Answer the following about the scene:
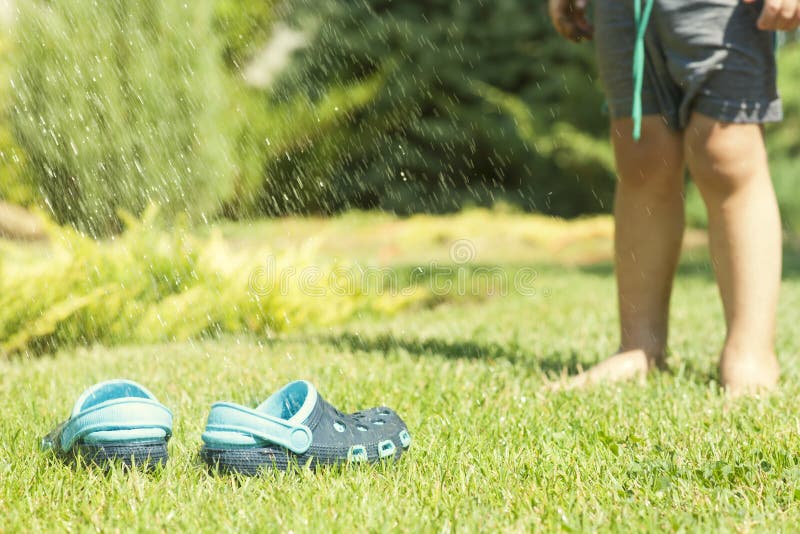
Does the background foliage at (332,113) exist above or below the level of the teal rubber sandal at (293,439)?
below

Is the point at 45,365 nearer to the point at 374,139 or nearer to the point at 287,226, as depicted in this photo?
the point at 287,226

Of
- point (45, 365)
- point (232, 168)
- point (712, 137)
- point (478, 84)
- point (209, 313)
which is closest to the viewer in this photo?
point (712, 137)

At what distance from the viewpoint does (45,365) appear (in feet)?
9.80

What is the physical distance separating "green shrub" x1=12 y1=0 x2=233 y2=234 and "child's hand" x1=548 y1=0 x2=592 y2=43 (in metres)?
4.87

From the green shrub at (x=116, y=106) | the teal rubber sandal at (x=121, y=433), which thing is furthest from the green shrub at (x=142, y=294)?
the green shrub at (x=116, y=106)

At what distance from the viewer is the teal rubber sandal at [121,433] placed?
1641 millimetres

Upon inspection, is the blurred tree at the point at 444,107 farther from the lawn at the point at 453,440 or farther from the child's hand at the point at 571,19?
the child's hand at the point at 571,19

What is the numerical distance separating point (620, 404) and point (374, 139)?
9692 millimetres

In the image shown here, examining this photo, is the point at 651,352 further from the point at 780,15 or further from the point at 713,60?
the point at 780,15

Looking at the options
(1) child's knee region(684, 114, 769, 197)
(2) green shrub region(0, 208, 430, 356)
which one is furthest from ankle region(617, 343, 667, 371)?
(2) green shrub region(0, 208, 430, 356)

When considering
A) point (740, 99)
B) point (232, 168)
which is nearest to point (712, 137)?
point (740, 99)

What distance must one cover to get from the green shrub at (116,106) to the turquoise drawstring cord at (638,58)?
5.21m

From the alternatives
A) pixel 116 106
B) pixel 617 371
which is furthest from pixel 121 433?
pixel 116 106

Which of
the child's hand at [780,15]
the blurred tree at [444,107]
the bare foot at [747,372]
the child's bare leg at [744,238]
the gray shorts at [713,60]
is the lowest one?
the blurred tree at [444,107]
